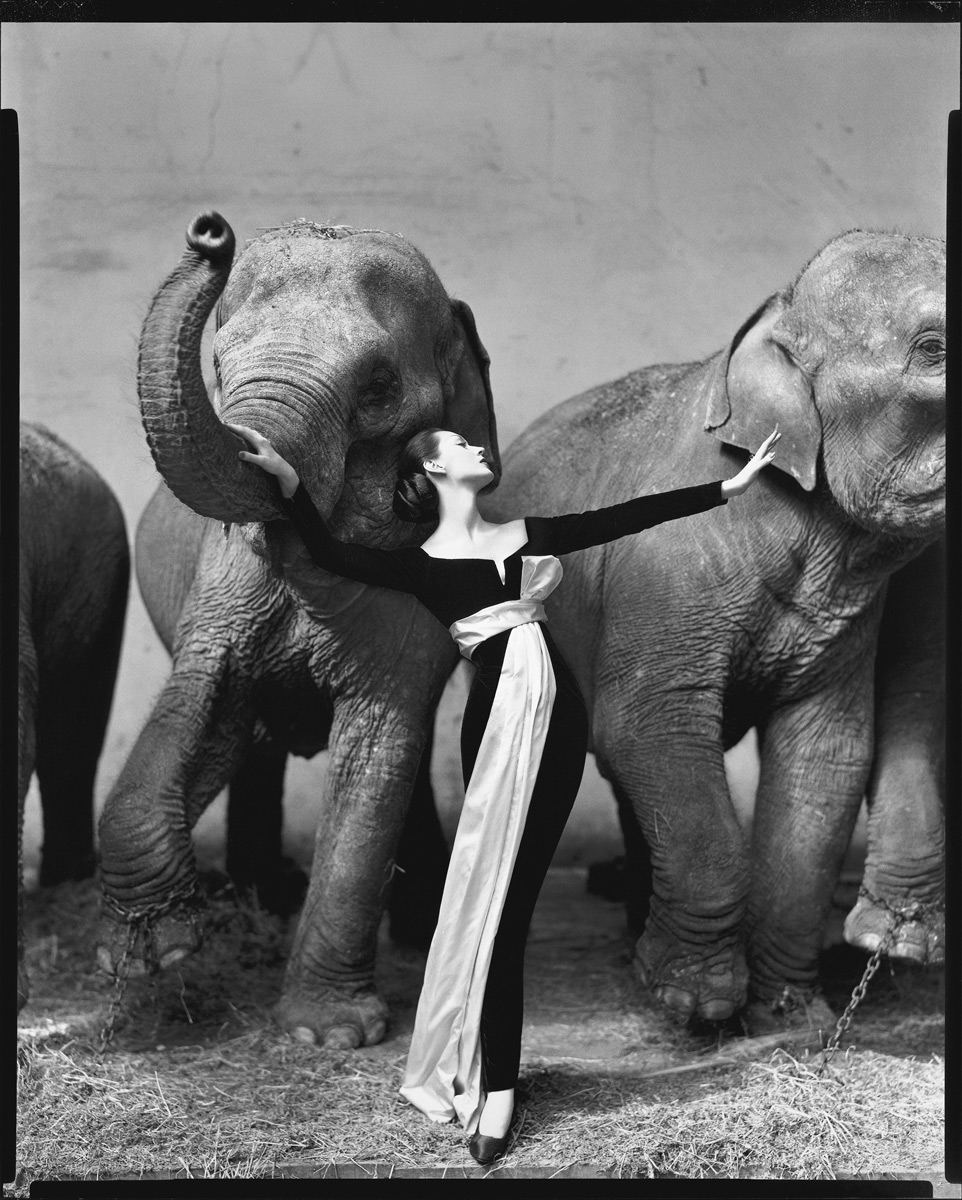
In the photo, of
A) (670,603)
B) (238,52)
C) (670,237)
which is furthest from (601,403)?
(238,52)

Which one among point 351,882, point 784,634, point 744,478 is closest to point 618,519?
point 744,478

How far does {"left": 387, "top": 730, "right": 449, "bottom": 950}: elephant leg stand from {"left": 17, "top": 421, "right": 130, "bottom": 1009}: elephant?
115cm

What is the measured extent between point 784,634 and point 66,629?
2294 millimetres

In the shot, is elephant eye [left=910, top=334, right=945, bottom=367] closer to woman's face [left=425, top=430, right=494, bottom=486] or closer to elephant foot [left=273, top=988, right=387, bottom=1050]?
woman's face [left=425, top=430, right=494, bottom=486]

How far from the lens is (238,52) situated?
5859 millimetres

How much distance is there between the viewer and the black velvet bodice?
3.84 meters

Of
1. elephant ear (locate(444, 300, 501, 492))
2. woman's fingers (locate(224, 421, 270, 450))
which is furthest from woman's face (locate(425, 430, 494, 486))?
elephant ear (locate(444, 300, 501, 492))

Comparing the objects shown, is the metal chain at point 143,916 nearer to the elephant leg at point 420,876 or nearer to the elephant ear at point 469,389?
the elephant leg at point 420,876

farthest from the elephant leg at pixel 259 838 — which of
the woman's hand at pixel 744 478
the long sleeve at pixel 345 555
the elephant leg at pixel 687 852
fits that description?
the woman's hand at pixel 744 478

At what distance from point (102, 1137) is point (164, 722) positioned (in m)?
1.04

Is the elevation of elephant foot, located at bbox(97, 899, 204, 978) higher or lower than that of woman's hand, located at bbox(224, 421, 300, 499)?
lower

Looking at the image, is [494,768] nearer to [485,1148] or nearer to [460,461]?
[460,461]

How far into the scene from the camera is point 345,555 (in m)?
3.87

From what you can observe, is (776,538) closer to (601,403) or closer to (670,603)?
(670,603)
